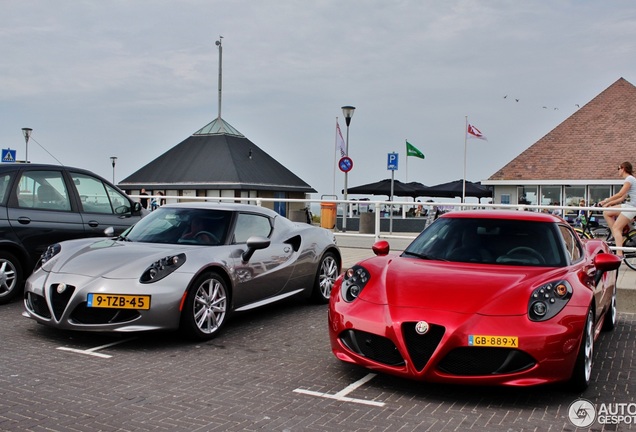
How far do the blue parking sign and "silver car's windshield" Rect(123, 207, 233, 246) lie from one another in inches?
625

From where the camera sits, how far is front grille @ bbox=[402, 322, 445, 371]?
472 cm

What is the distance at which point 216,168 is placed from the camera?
46.7 metres

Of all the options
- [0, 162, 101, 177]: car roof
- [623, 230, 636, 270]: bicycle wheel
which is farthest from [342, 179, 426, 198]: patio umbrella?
[0, 162, 101, 177]: car roof

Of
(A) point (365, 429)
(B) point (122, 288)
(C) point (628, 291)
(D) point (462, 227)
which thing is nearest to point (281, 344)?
(B) point (122, 288)

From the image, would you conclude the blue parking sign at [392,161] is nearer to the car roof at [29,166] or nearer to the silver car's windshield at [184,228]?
the car roof at [29,166]

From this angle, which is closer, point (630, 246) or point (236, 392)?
point (236, 392)

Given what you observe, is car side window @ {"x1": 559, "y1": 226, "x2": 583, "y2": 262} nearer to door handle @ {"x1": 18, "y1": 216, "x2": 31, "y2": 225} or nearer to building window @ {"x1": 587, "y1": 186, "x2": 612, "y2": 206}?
door handle @ {"x1": 18, "y1": 216, "x2": 31, "y2": 225}

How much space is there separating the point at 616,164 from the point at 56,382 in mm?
30690

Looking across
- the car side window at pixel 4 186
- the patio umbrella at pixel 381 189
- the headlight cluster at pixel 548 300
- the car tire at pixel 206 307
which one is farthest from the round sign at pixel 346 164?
the headlight cluster at pixel 548 300

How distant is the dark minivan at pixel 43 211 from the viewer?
8.45 m

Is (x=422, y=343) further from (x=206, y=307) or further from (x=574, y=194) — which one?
(x=574, y=194)

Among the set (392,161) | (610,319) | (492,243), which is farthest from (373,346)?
(392,161)

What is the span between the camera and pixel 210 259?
22.1 ft

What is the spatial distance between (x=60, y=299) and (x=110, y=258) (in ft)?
1.95
